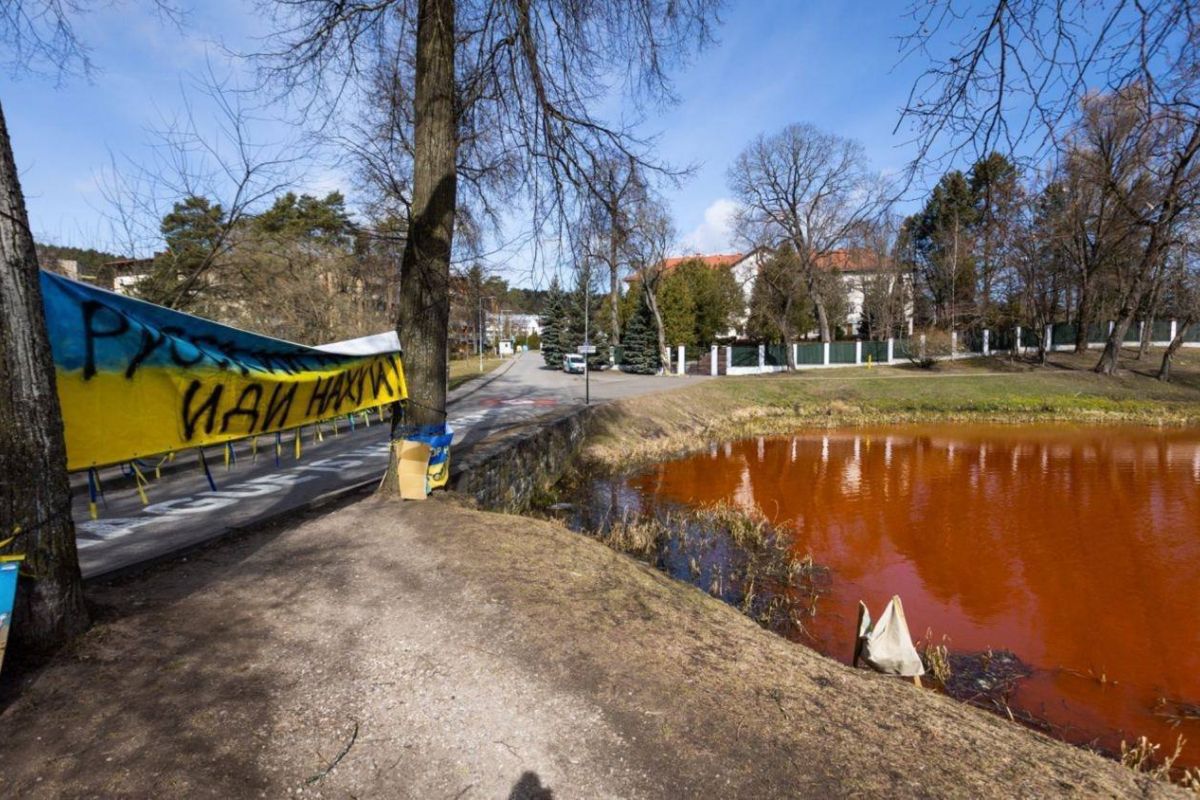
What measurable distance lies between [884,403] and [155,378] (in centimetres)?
2725

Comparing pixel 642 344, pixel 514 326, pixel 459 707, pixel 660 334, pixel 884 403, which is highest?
pixel 514 326

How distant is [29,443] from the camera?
2928mm

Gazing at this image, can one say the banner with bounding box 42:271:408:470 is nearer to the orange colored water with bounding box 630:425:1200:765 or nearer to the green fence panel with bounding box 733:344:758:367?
the orange colored water with bounding box 630:425:1200:765

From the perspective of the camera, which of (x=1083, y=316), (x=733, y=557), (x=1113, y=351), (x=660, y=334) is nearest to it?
(x=733, y=557)

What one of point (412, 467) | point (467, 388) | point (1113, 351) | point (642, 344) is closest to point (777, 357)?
point (642, 344)

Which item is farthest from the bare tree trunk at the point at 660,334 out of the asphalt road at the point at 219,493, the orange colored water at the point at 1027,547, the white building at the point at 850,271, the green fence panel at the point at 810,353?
the asphalt road at the point at 219,493

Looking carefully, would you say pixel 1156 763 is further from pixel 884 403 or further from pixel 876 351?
A: pixel 876 351

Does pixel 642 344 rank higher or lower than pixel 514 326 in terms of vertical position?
lower

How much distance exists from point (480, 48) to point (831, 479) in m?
12.2

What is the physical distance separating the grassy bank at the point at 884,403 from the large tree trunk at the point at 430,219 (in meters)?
9.88

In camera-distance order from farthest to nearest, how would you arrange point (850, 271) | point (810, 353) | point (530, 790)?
point (850, 271) < point (810, 353) < point (530, 790)

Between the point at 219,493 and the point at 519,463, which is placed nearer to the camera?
the point at 219,493

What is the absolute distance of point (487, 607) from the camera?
4.11 m

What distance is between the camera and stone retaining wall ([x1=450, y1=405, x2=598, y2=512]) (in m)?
8.57
